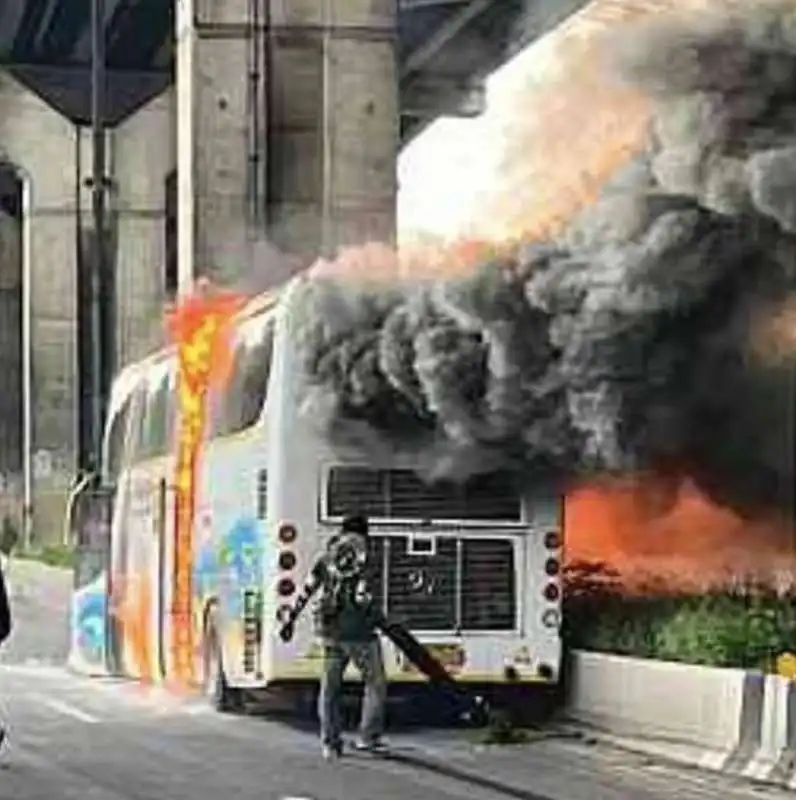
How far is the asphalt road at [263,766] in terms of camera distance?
17344mm

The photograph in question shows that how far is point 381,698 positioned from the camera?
1988 centimetres

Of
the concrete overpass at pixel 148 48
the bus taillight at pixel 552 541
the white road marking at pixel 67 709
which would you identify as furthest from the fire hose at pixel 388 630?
the concrete overpass at pixel 148 48

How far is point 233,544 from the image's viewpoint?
22.6 metres

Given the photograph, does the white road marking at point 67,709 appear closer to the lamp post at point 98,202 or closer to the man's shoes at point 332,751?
the man's shoes at point 332,751

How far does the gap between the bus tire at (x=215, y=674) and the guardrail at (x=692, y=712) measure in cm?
306

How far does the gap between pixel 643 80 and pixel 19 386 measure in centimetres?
6193

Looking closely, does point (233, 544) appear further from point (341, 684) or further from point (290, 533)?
point (341, 684)

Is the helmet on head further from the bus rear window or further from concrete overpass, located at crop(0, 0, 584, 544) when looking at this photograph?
concrete overpass, located at crop(0, 0, 584, 544)

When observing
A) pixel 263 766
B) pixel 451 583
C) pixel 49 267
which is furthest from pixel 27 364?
pixel 263 766

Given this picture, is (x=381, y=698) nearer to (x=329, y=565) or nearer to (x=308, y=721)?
A: (x=329, y=565)

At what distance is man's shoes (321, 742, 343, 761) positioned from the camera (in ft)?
63.9

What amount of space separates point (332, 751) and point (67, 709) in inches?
215

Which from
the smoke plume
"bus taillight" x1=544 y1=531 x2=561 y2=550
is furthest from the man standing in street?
"bus taillight" x1=544 y1=531 x2=561 y2=550

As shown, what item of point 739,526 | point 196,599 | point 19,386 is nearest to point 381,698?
point 196,599
